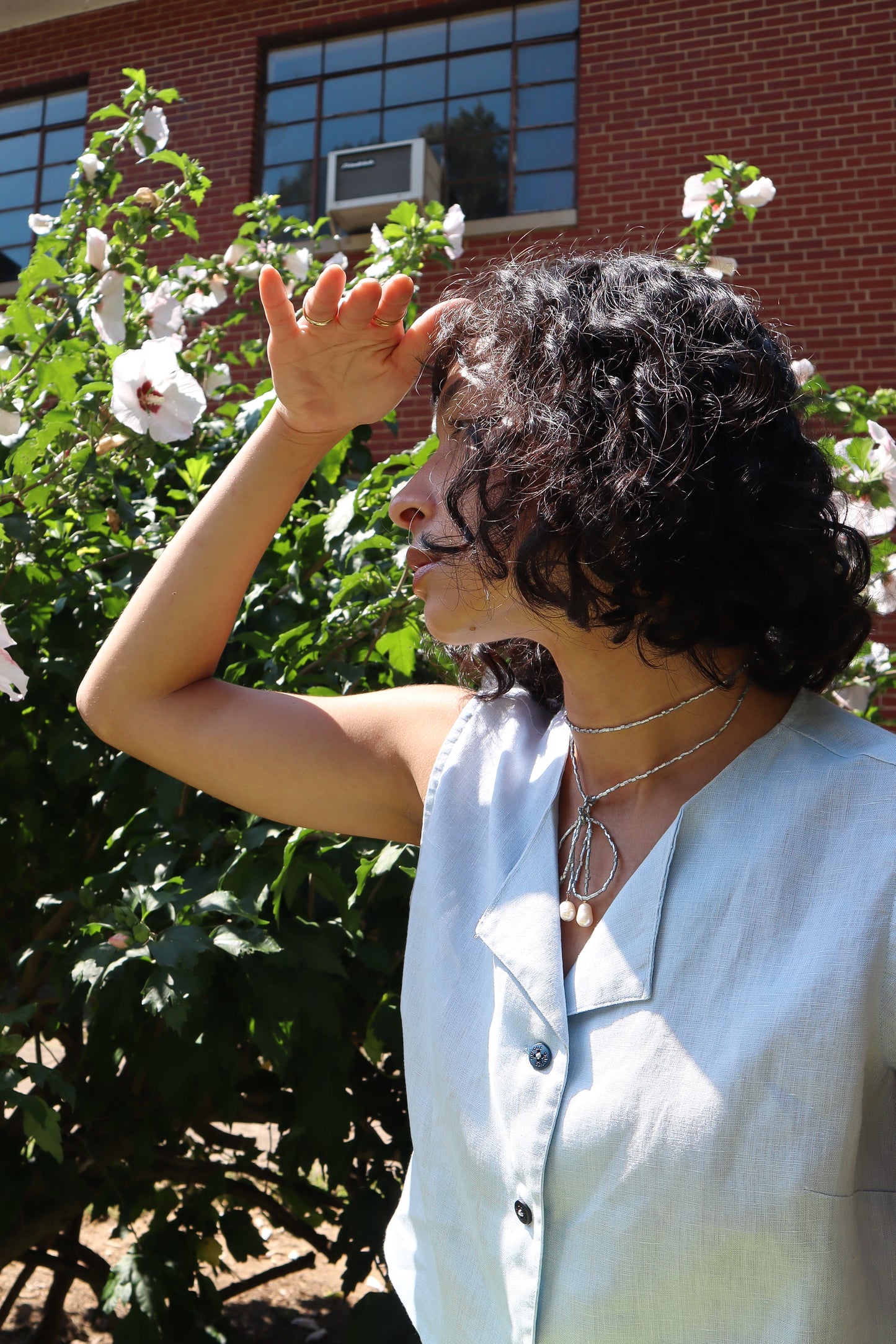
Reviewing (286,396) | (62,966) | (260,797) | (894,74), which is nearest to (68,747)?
(62,966)

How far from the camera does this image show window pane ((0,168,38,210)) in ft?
27.0

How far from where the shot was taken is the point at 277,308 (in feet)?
4.25

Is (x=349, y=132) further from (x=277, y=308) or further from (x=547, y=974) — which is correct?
(x=547, y=974)

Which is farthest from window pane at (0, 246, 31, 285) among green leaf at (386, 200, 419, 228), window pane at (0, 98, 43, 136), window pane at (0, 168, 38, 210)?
green leaf at (386, 200, 419, 228)

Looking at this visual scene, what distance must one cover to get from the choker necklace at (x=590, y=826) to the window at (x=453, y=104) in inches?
265

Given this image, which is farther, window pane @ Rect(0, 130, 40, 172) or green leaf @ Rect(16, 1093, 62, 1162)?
window pane @ Rect(0, 130, 40, 172)

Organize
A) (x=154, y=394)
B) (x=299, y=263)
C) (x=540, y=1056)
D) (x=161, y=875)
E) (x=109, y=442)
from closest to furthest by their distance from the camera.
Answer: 1. (x=540, y=1056)
2. (x=161, y=875)
3. (x=154, y=394)
4. (x=109, y=442)
5. (x=299, y=263)

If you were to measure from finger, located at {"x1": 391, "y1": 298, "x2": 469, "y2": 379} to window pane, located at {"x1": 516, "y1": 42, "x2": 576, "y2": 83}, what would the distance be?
679cm

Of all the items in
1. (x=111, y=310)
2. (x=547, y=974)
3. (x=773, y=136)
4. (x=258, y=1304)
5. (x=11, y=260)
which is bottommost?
(x=258, y=1304)

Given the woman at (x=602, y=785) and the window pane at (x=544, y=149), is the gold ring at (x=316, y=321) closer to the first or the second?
the woman at (x=602, y=785)

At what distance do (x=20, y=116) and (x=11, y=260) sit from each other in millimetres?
1032

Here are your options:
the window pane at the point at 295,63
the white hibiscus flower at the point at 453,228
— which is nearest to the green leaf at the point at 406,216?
the white hibiscus flower at the point at 453,228

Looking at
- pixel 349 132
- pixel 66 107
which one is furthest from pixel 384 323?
pixel 66 107

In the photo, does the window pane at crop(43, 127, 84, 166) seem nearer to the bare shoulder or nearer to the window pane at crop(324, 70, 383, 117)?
the window pane at crop(324, 70, 383, 117)
